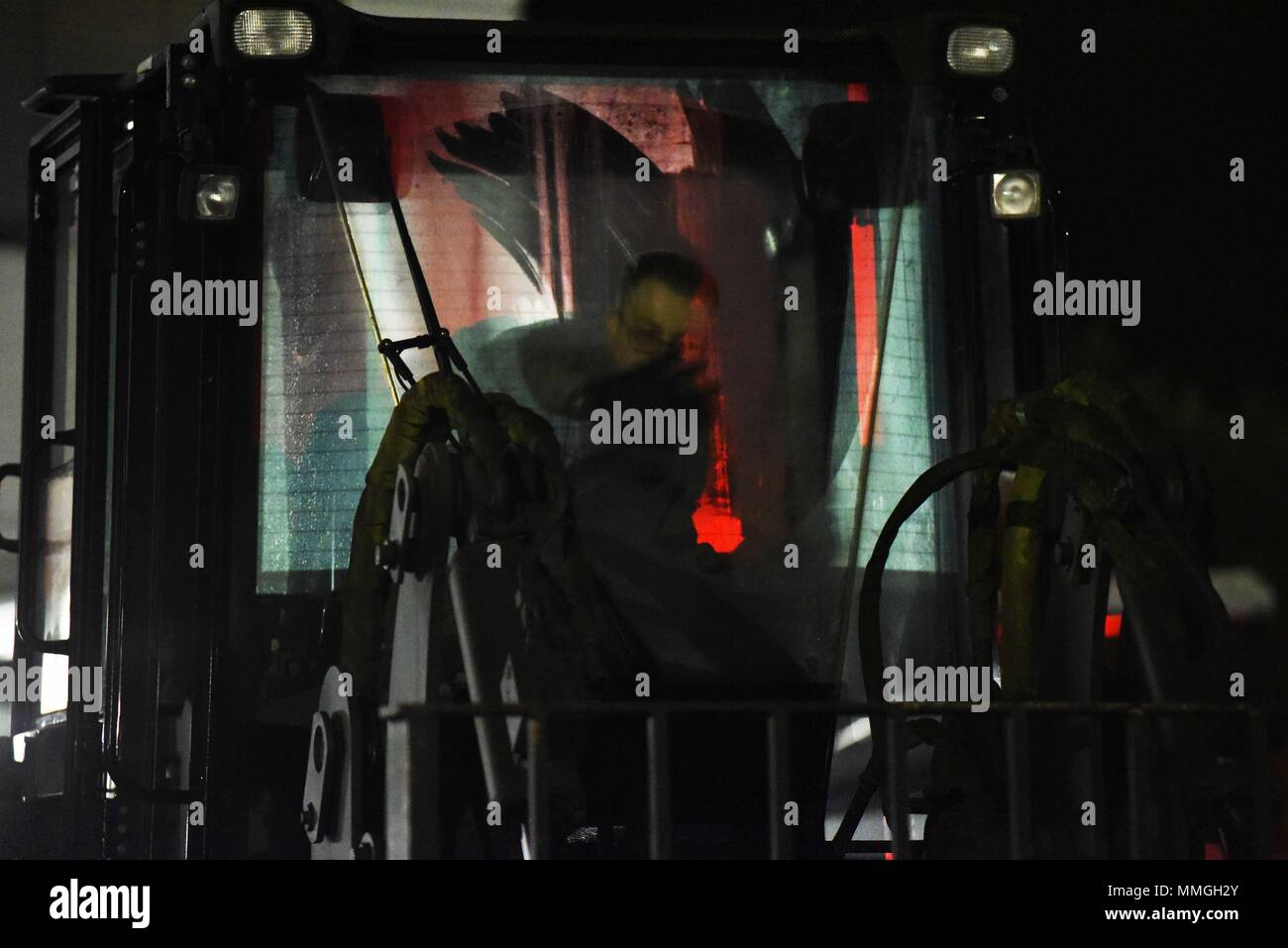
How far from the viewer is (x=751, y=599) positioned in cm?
447

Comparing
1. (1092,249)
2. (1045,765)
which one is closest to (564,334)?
(1045,765)

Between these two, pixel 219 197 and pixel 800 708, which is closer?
pixel 800 708

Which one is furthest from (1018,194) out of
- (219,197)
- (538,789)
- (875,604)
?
(538,789)

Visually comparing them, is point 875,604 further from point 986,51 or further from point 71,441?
point 71,441

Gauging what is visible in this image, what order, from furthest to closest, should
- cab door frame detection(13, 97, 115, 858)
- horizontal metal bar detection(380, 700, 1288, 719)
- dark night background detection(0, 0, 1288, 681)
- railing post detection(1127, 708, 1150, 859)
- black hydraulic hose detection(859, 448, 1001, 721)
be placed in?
dark night background detection(0, 0, 1288, 681) < cab door frame detection(13, 97, 115, 858) < black hydraulic hose detection(859, 448, 1001, 721) < railing post detection(1127, 708, 1150, 859) < horizontal metal bar detection(380, 700, 1288, 719)

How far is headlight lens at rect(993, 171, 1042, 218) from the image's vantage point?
4.68m

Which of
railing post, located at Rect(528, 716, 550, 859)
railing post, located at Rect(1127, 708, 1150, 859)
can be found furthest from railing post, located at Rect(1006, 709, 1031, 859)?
railing post, located at Rect(528, 716, 550, 859)

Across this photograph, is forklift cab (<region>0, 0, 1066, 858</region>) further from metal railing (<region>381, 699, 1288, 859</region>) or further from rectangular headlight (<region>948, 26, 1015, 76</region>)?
metal railing (<region>381, 699, 1288, 859</region>)

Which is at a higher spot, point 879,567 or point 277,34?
point 277,34

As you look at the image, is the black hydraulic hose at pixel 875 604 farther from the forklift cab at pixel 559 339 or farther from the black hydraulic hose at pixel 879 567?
the forklift cab at pixel 559 339

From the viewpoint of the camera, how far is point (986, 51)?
15.4 ft

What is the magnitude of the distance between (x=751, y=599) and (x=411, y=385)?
0.92 m

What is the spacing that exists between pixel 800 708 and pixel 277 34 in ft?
7.11
